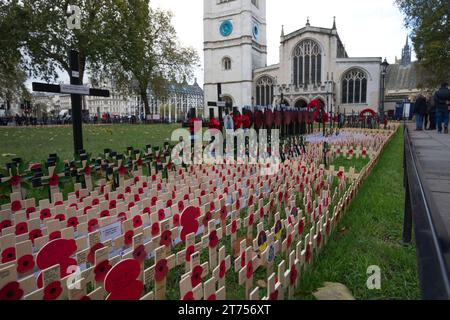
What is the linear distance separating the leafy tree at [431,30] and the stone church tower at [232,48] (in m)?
22.0

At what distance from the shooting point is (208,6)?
4591 centimetres

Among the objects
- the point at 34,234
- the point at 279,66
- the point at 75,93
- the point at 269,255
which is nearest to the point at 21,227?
the point at 34,234

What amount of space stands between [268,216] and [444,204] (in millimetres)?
1628

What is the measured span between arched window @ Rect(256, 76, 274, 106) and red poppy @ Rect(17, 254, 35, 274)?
4317 centimetres

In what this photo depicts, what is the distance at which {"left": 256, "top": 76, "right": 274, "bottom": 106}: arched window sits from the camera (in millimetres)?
43688

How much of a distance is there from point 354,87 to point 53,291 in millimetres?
42147

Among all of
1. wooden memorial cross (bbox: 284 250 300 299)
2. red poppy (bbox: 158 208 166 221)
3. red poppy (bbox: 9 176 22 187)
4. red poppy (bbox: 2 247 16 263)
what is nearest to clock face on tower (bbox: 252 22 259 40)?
red poppy (bbox: 9 176 22 187)

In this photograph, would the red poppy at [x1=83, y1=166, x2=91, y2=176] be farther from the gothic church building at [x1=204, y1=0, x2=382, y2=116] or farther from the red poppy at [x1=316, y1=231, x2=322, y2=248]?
the gothic church building at [x1=204, y1=0, x2=382, y2=116]

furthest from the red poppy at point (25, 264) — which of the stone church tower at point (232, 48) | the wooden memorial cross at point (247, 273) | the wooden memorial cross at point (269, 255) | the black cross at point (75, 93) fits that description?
the stone church tower at point (232, 48)

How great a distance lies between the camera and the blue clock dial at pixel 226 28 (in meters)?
44.9

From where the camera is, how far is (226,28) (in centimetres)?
4531

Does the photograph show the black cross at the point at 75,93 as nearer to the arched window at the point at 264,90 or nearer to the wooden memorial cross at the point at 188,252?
the wooden memorial cross at the point at 188,252
